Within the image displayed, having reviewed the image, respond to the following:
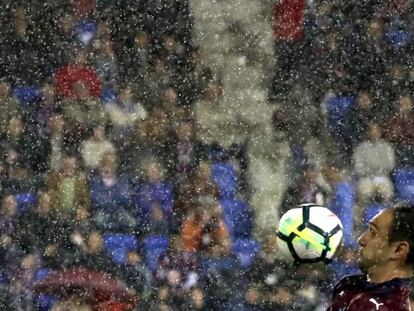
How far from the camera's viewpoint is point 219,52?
5746 mm

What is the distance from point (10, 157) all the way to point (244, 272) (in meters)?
1.53

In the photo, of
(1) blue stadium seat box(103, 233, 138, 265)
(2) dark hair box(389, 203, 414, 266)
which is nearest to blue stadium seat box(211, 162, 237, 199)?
(1) blue stadium seat box(103, 233, 138, 265)

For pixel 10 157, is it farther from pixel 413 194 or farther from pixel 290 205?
pixel 413 194

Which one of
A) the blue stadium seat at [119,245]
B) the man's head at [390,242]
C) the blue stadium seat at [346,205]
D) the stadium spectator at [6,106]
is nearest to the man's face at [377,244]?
the man's head at [390,242]

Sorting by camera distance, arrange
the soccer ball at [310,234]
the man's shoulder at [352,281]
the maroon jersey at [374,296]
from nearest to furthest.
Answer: the maroon jersey at [374,296], the man's shoulder at [352,281], the soccer ball at [310,234]

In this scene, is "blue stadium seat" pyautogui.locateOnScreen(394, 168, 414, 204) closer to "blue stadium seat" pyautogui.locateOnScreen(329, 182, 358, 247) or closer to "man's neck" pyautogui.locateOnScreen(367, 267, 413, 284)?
"blue stadium seat" pyautogui.locateOnScreen(329, 182, 358, 247)

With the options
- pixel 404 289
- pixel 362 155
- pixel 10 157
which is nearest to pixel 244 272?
pixel 362 155

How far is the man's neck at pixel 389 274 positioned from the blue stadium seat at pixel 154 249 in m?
2.40

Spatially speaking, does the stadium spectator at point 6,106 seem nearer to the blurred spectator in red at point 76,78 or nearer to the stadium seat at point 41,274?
the blurred spectator in red at point 76,78

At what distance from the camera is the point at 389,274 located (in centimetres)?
346

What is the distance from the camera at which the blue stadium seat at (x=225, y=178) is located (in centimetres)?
573

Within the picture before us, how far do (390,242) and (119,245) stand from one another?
253 cm

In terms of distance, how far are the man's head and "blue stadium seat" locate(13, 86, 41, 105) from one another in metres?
2.76

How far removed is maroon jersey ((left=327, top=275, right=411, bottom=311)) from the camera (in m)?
3.38
